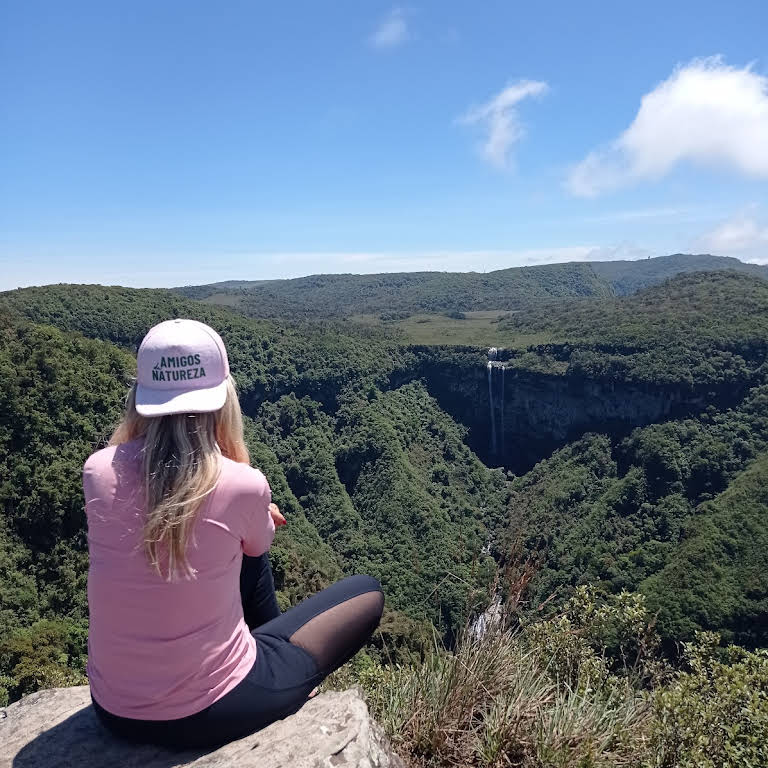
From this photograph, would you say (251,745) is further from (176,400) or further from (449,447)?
(449,447)

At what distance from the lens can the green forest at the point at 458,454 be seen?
22406mm

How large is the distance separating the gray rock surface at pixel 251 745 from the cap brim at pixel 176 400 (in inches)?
66.4

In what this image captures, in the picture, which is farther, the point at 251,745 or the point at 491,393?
the point at 491,393

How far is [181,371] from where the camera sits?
2.43 metres

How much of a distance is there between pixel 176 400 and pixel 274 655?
4.84 ft

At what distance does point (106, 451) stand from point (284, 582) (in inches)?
1166

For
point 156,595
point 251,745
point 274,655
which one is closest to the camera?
point 156,595

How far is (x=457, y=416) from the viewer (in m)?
81.8

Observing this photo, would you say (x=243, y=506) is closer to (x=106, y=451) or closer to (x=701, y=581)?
(x=106, y=451)

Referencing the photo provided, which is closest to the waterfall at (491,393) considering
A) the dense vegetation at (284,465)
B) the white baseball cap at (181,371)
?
the dense vegetation at (284,465)

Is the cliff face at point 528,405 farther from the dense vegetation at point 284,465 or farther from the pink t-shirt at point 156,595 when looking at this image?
the pink t-shirt at point 156,595

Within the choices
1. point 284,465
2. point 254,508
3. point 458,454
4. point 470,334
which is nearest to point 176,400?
point 254,508

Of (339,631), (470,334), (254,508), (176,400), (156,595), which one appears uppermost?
(176,400)

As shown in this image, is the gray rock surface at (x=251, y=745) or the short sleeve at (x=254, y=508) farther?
the gray rock surface at (x=251, y=745)
